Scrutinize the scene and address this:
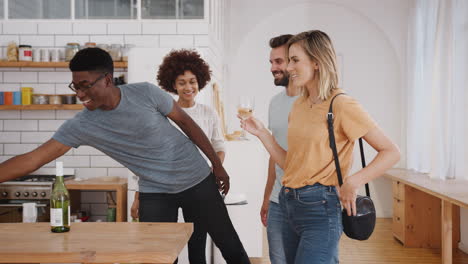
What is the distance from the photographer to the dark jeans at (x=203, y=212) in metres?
2.56

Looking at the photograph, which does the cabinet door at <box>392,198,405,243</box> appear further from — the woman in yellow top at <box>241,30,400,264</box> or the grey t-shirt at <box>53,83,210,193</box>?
the woman in yellow top at <box>241,30,400,264</box>

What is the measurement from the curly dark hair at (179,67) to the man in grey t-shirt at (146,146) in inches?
36.1

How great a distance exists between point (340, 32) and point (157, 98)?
556 centimetres

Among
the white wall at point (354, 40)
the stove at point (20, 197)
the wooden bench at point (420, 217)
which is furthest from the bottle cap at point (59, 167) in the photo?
the white wall at point (354, 40)

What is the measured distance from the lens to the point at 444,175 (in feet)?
17.3

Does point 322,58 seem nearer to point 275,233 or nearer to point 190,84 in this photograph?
point 275,233

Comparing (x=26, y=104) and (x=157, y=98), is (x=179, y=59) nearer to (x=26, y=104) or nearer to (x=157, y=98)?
(x=157, y=98)

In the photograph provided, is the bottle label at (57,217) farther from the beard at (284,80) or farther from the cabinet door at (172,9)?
the cabinet door at (172,9)

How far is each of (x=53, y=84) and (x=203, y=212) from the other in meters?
3.32

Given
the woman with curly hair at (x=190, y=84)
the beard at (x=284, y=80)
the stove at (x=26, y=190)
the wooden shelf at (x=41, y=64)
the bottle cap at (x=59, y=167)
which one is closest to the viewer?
the bottle cap at (x=59, y=167)

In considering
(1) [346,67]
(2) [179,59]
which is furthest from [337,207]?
(1) [346,67]

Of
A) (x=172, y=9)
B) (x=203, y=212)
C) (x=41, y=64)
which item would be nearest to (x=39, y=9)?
(x=41, y=64)

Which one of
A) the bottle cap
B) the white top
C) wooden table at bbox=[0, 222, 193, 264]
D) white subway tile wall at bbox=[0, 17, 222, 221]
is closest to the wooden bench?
white subway tile wall at bbox=[0, 17, 222, 221]

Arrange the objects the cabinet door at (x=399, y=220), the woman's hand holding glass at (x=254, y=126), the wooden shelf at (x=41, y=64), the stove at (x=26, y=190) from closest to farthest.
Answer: the woman's hand holding glass at (x=254, y=126)
the stove at (x=26, y=190)
the wooden shelf at (x=41, y=64)
the cabinet door at (x=399, y=220)
